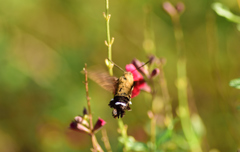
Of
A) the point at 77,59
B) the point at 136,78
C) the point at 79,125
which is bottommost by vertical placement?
the point at 79,125

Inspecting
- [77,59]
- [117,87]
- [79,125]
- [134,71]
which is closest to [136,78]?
[134,71]

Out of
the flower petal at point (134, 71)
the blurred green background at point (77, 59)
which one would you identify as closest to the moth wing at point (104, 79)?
the flower petal at point (134, 71)

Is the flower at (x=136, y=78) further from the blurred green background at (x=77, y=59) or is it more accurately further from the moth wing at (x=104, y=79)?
the blurred green background at (x=77, y=59)

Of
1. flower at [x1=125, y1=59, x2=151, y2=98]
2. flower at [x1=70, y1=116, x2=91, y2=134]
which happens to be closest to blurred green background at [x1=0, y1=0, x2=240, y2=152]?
flower at [x1=125, y1=59, x2=151, y2=98]

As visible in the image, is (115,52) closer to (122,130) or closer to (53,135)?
(53,135)

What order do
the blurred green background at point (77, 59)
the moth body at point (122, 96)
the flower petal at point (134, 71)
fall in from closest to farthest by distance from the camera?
the moth body at point (122, 96) → the flower petal at point (134, 71) → the blurred green background at point (77, 59)

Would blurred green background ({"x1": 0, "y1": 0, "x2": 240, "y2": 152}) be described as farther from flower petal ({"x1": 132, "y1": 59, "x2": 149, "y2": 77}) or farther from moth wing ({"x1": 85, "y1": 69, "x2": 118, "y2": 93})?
moth wing ({"x1": 85, "y1": 69, "x2": 118, "y2": 93})

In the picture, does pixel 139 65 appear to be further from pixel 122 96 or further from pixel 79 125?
pixel 79 125

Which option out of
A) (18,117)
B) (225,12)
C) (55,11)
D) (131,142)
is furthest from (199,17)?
(131,142)
